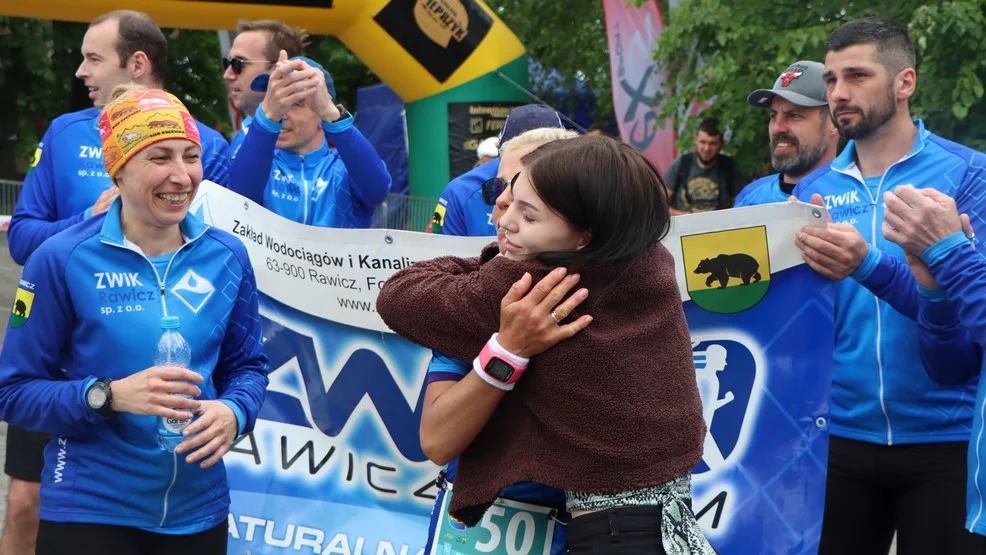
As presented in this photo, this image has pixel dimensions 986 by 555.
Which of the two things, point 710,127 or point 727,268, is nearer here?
point 727,268

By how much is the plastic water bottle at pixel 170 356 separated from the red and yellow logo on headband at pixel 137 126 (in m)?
0.47

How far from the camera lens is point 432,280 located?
8.60 feet

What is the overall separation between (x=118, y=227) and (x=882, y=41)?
8.48 ft

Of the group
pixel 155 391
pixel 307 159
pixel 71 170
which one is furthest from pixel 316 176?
pixel 155 391

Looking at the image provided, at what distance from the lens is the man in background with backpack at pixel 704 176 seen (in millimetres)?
10188

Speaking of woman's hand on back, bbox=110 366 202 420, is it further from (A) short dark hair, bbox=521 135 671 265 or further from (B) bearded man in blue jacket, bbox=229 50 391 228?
(B) bearded man in blue jacket, bbox=229 50 391 228

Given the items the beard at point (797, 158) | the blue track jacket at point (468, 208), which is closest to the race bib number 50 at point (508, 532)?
the blue track jacket at point (468, 208)

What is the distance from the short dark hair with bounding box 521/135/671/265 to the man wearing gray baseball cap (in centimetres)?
268

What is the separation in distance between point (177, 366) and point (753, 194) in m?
2.67

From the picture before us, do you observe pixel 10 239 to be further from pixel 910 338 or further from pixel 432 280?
pixel 910 338

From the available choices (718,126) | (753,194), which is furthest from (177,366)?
(718,126)

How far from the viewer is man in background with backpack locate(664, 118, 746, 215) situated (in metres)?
10.2

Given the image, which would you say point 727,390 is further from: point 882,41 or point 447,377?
point 447,377

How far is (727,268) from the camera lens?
161 inches
